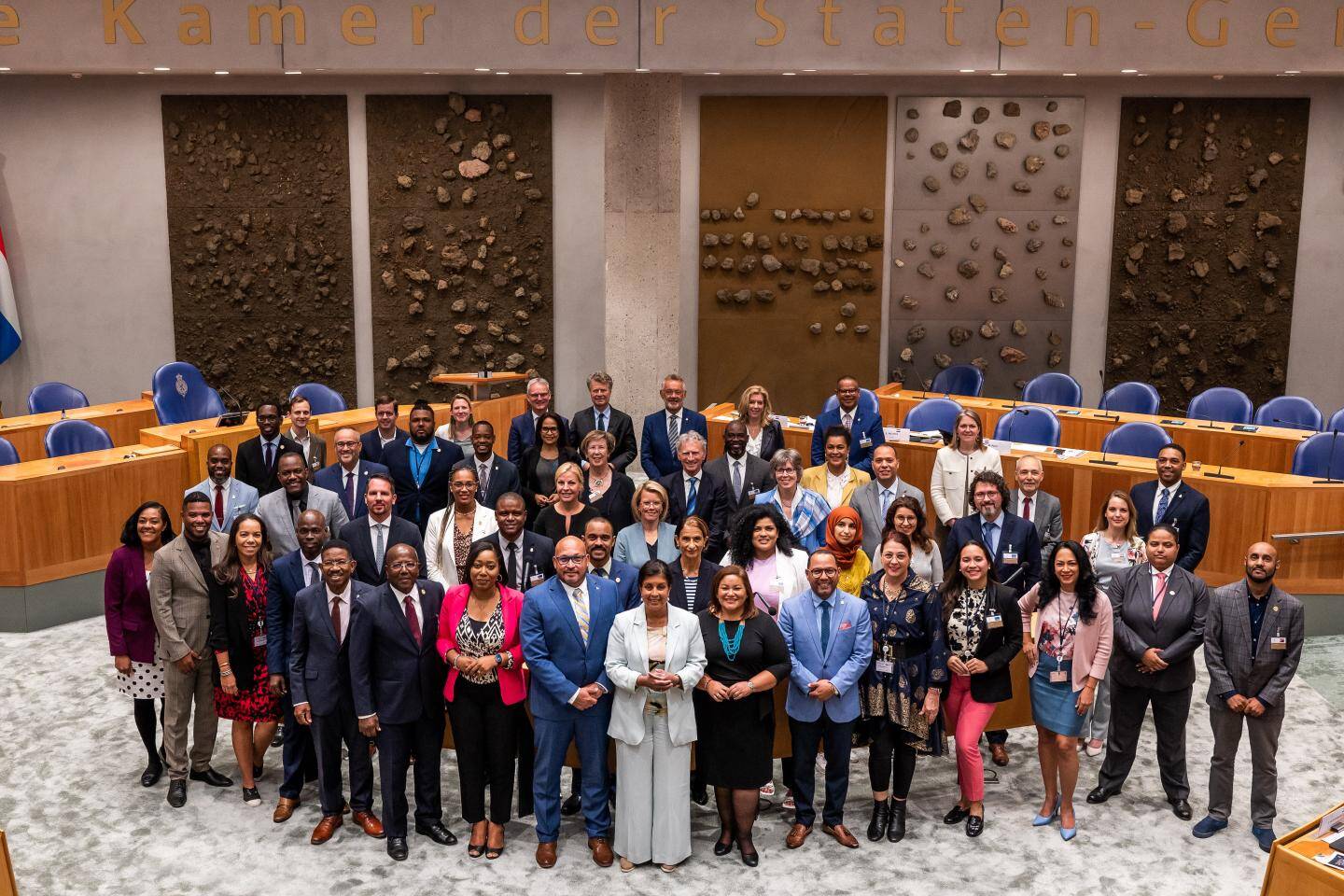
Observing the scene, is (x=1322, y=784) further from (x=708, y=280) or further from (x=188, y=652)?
(x=708, y=280)

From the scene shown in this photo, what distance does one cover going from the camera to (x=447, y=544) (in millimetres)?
6516

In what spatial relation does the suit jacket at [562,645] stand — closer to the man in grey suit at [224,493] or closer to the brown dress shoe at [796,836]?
the brown dress shoe at [796,836]

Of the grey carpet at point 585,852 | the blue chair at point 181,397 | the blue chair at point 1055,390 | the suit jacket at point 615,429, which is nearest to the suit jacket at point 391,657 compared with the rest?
the grey carpet at point 585,852

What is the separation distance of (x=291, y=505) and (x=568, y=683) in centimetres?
223

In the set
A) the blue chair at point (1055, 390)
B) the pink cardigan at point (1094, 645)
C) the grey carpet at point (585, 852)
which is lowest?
the grey carpet at point (585, 852)

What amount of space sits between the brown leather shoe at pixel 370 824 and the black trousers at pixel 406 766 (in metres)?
0.04

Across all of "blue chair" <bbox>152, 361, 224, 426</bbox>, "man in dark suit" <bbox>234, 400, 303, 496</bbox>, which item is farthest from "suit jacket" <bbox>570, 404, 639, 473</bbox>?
"blue chair" <bbox>152, 361, 224, 426</bbox>

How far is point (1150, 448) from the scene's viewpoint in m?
9.32

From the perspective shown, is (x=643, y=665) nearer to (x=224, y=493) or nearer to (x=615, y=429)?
(x=224, y=493)

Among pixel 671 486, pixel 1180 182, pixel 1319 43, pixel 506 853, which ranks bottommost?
pixel 506 853

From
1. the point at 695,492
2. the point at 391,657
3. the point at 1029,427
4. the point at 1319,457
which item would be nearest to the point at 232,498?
the point at 391,657

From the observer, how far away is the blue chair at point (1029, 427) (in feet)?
32.4

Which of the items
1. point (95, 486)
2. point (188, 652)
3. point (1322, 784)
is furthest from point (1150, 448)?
point (95, 486)

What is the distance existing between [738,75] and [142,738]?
29.8ft
